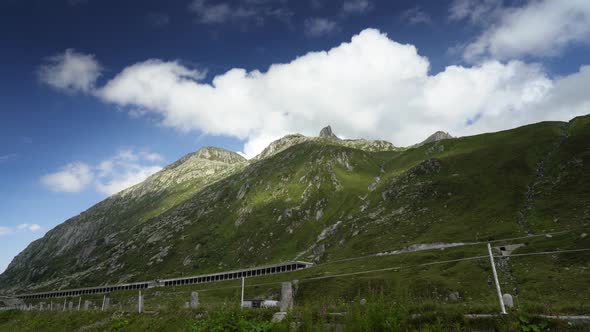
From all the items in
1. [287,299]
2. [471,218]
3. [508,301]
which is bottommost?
[508,301]

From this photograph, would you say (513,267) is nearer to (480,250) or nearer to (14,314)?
(480,250)

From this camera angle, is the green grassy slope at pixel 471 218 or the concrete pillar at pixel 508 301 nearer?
the concrete pillar at pixel 508 301

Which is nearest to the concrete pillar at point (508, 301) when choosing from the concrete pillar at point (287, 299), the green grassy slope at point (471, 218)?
the concrete pillar at point (287, 299)

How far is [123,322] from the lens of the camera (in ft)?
82.1

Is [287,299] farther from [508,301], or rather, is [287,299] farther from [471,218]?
[471,218]

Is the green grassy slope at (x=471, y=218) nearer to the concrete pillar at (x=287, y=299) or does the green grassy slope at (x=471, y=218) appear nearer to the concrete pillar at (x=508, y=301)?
the concrete pillar at (x=287, y=299)

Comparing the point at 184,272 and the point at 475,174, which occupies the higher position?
the point at 475,174

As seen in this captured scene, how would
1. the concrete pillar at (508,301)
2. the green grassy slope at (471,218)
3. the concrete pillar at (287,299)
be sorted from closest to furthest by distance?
the concrete pillar at (508,301)
the concrete pillar at (287,299)
the green grassy slope at (471,218)

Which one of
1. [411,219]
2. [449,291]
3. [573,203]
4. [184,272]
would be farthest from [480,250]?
[184,272]

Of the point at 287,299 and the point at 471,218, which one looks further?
the point at 471,218

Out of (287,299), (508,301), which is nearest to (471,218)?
(287,299)

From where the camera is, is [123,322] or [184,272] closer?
[123,322]

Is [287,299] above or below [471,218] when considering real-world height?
below

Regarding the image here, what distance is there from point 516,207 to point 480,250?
140 ft
